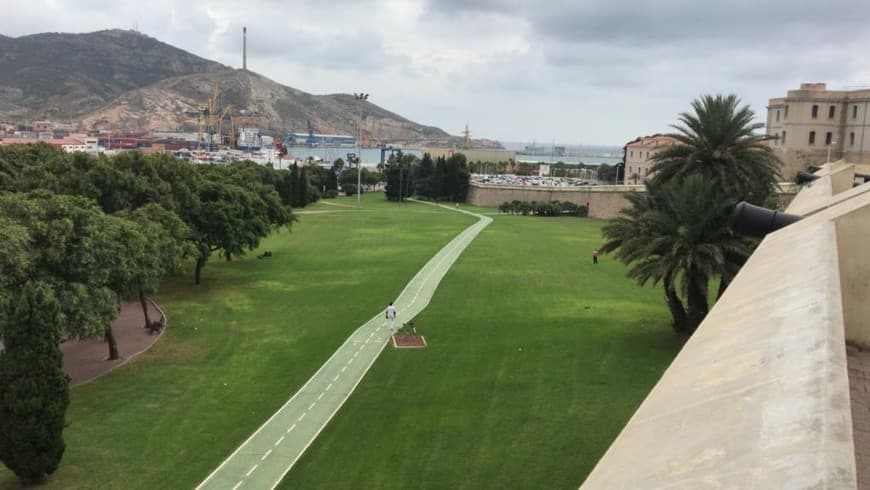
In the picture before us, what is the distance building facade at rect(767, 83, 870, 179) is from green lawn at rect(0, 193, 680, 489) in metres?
30.4

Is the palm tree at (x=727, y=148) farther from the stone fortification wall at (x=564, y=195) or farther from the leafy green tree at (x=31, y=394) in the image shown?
the stone fortification wall at (x=564, y=195)

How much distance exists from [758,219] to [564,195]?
246 ft

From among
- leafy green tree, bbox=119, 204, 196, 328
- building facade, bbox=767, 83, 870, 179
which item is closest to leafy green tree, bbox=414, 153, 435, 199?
building facade, bbox=767, 83, 870, 179

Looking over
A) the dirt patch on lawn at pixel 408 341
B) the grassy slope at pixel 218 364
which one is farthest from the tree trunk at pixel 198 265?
the dirt patch on lawn at pixel 408 341

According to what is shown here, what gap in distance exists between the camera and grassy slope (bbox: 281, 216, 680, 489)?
47.7 feet

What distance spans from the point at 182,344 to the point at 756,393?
24.3 meters

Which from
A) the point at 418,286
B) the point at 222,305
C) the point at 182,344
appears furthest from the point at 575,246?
the point at 182,344

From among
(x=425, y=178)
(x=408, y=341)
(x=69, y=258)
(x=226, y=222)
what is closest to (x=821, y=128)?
(x=408, y=341)

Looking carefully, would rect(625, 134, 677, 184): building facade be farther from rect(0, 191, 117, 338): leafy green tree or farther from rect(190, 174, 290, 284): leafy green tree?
rect(0, 191, 117, 338): leafy green tree

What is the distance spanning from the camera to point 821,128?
57.2 m

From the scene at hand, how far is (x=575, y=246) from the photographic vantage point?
52344 mm

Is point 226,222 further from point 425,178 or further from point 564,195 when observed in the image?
point 425,178

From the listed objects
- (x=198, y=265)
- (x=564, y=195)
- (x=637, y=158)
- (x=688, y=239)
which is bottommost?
(x=198, y=265)

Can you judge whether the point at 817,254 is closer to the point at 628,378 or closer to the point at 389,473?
the point at 389,473
